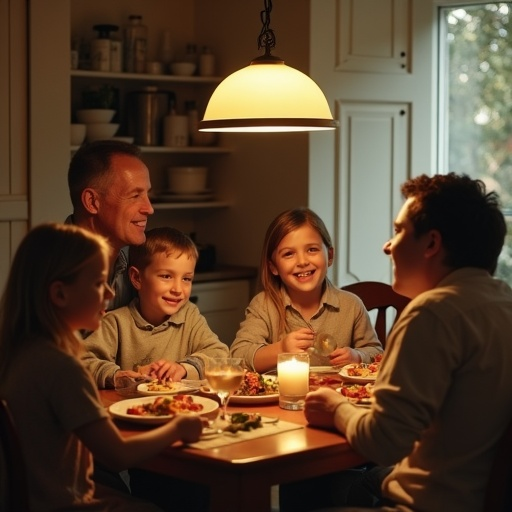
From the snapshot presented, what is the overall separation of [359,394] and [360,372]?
0.24 meters

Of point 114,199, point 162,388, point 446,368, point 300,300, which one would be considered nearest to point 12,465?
point 162,388

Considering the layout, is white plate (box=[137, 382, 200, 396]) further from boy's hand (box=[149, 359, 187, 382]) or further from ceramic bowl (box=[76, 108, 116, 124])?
ceramic bowl (box=[76, 108, 116, 124])

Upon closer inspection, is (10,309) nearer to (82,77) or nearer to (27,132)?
(27,132)

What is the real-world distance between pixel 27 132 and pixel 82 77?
74 centimetres

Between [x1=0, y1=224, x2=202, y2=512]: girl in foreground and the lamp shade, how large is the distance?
626 mm

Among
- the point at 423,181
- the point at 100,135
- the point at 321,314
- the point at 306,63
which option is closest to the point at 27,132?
the point at 100,135

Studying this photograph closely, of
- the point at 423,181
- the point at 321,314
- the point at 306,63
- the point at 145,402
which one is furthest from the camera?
the point at 306,63

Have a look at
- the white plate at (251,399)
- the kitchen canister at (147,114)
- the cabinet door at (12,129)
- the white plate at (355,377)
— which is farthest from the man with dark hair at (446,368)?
the kitchen canister at (147,114)

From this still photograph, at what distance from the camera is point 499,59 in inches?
185

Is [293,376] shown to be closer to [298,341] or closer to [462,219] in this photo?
[298,341]

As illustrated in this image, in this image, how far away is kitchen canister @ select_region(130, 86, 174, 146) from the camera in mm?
4793

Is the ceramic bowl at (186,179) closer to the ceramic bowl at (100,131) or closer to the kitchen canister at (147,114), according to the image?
the kitchen canister at (147,114)

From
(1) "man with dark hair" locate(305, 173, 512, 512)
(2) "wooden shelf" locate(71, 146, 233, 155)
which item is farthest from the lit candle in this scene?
(2) "wooden shelf" locate(71, 146, 233, 155)

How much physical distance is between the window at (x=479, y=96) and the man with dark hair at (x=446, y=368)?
270cm
